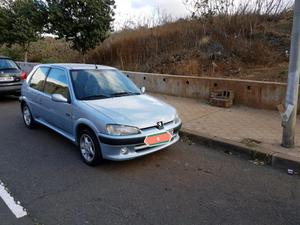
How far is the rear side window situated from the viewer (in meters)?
5.47

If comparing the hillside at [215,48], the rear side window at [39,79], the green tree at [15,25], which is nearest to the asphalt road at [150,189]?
the rear side window at [39,79]

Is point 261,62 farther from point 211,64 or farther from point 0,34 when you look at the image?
point 0,34

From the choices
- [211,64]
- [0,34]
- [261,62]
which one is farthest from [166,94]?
[0,34]

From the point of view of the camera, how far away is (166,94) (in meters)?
9.15

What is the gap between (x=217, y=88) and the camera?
771 centimetres

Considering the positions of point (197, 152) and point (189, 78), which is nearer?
point (197, 152)

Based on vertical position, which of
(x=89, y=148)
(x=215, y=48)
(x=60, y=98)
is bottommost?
(x=89, y=148)

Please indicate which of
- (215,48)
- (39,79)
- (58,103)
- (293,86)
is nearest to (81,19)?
(215,48)

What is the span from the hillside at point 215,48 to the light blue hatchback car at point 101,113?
4837mm

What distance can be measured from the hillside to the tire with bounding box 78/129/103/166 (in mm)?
5757

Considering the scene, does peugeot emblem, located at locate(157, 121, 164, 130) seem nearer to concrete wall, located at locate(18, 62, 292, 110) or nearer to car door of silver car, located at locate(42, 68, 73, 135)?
car door of silver car, located at locate(42, 68, 73, 135)

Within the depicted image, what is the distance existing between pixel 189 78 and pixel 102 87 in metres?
4.09

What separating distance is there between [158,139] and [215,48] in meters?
7.70

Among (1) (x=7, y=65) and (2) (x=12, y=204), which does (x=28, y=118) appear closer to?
(2) (x=12, y=204)
